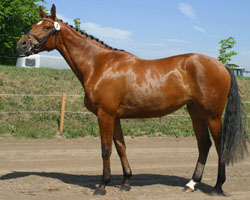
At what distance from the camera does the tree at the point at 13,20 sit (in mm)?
24203

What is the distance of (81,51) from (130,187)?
2.10 m

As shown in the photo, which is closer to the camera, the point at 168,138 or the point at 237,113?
the point at 237,113

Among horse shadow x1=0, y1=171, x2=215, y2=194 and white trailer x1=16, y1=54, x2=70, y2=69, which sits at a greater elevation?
white trailer x1=16, y1=54, x2=70, y2=69

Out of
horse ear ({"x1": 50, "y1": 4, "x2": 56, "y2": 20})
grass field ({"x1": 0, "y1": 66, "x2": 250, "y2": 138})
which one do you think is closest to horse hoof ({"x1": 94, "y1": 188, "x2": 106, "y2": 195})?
horse ear ({"x1": 50, "y1": 4, "x2": 56, "y2": 20})

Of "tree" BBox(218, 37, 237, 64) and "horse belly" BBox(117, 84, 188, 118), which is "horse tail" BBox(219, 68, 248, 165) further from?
"tree" BBox(218, 37, 237, 64)

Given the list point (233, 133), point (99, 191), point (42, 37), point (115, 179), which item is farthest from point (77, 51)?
point (233, 133)

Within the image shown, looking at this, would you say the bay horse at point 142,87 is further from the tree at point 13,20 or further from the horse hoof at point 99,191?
the tree at point 13,20

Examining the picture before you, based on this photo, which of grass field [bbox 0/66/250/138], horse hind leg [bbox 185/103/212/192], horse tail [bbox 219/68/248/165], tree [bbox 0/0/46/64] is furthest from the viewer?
tree [bbox 0/0/46/64]

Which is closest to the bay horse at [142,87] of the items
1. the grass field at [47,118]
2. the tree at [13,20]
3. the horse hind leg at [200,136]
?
the horse hind leg at [200,136]

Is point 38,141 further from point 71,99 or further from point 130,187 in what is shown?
point 130,187

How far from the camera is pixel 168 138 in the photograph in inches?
392

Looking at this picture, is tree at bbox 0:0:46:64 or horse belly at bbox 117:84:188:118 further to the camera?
tree at bbox 0:0:46:64

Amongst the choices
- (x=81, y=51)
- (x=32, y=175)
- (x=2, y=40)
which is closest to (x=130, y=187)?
(x=32, y=175)

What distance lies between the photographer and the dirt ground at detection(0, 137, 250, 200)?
4.12 m
